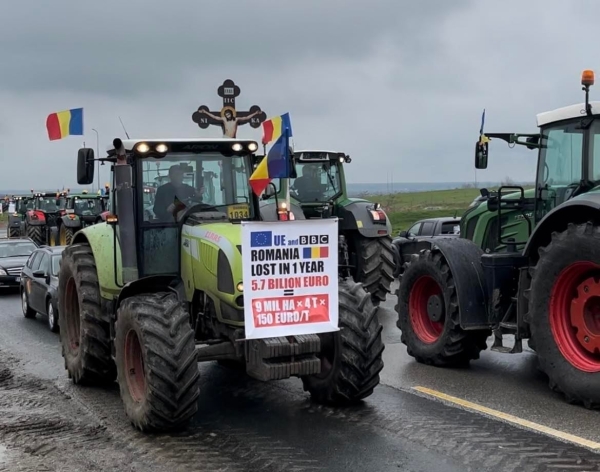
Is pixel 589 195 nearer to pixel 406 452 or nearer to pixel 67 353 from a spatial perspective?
pixel 406 452

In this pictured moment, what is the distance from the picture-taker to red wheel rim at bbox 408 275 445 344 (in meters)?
9.52

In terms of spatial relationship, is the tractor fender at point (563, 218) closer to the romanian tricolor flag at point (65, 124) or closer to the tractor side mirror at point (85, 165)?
the tractor side mirror at point (85, 165)

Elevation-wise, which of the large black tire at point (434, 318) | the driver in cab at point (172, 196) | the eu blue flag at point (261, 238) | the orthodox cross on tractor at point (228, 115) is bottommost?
the large black tire at point (434, 318)

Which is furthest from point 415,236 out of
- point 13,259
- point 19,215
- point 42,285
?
point 19,215

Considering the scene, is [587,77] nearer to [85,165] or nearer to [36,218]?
[85,165]

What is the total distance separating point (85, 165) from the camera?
780cm

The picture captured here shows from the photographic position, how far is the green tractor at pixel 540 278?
23.9 feet

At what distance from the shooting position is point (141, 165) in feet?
25.3

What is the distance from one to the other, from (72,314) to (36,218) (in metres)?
21.0

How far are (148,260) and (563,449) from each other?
13.3ft

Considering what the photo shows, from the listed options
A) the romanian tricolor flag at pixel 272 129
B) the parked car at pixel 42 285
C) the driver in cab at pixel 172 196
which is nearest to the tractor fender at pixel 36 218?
the parked car at pixel 42 285

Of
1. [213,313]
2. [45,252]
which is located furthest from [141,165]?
[45,252]

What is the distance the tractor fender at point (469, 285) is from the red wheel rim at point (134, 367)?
352cm

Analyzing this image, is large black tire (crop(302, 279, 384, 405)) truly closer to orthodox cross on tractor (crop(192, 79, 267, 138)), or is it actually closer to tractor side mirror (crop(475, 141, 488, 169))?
tractor side mirror (crop(475, 141, 488, 169))
